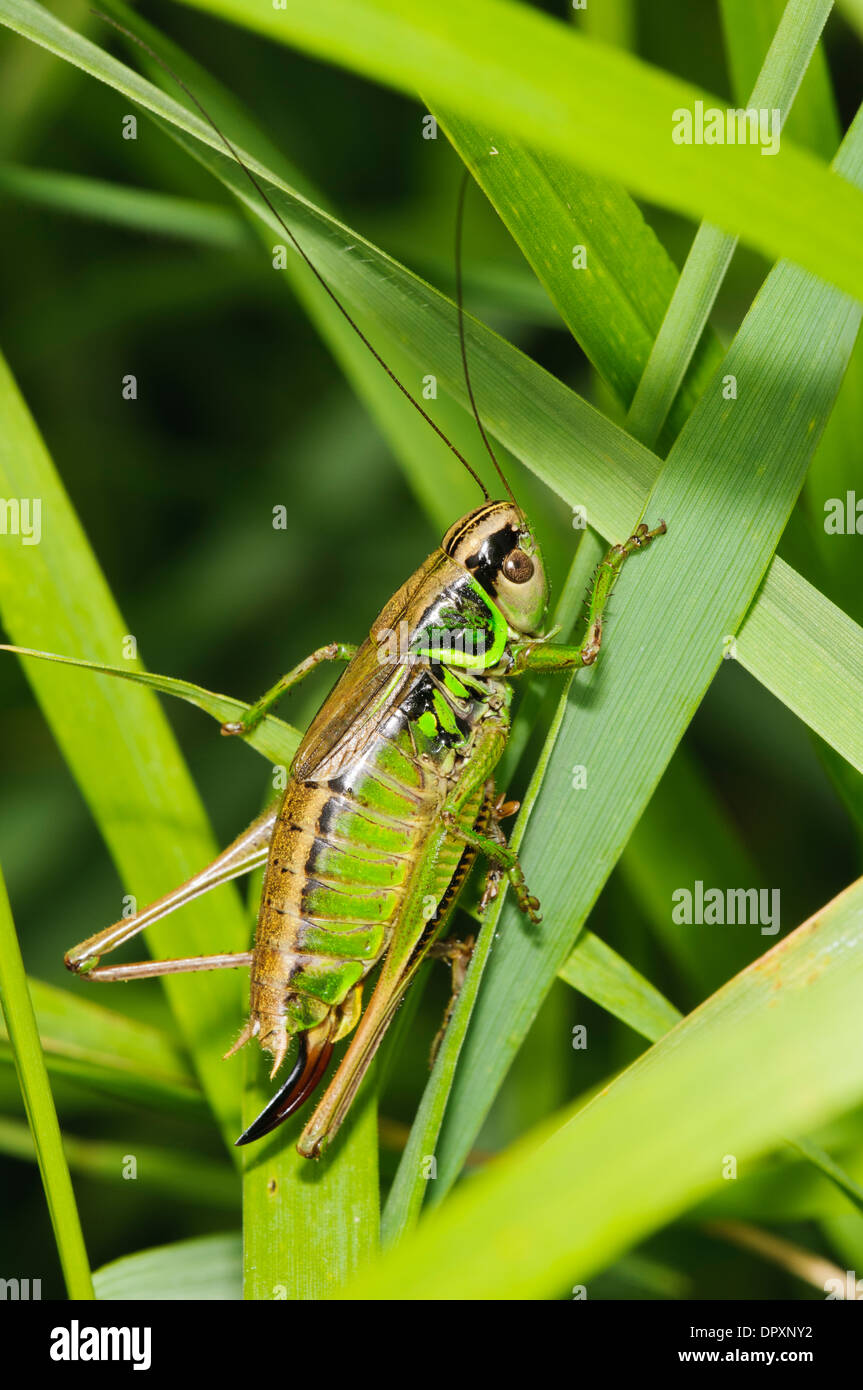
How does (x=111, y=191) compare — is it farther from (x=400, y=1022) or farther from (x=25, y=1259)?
(x=25, y=1259)

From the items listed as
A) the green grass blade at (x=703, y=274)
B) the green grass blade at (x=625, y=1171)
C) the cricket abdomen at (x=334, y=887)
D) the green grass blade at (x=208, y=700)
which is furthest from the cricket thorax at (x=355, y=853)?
the green grass blade at (x=625, y=1171)

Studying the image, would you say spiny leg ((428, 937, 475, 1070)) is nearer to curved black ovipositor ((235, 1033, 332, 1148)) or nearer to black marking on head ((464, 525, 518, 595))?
curved black ovipositor ((235, 1033, 332, 1148))

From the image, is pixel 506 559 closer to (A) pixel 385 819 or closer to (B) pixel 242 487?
(A) pixel 385 819

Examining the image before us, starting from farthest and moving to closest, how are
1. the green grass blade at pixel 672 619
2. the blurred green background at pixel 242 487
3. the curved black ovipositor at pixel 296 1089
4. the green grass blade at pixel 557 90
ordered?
1. the blurred green background at pixel 242 487
2. the curved black ovipositor at pixel 296 1089
3. the green grass blade at pixel 672 619
4. the green grass blade at pixel 557 90

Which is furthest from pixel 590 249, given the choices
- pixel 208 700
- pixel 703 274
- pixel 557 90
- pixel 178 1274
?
pixel 178 1274

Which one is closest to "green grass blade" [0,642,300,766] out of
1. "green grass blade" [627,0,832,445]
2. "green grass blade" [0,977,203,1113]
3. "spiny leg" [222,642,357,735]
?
"spiny leg" [222,642,357,735]

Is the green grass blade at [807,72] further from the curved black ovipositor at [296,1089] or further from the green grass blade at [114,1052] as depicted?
the green grass blade at [114,1052]
